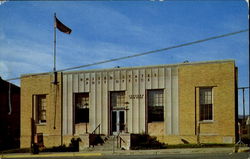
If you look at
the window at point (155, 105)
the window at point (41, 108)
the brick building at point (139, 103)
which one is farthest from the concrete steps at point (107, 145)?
the window at point (41, 108)

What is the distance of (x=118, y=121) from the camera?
34.6 metres

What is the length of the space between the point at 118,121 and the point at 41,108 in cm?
749

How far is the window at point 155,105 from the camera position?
33.4 meters

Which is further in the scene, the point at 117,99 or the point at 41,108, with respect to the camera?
the point at 41,108

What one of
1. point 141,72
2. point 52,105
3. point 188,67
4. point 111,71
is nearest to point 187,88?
point 188,67

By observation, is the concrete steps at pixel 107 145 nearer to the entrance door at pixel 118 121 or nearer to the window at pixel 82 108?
the entrance door at pixel 118 121

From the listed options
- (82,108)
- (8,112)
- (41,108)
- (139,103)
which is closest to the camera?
(139,103)

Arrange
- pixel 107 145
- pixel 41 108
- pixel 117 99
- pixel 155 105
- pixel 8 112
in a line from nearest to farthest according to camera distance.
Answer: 1. pixel 107 145
2. pixel 155 105
3. pixel 117 99
4. pixel 41 108
5. pixel 8 112

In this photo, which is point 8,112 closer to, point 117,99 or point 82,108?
point 82,108

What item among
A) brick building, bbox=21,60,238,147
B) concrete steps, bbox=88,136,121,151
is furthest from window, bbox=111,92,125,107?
concrete steps, bbox=88,136,121,151

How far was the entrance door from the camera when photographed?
34.4 metres

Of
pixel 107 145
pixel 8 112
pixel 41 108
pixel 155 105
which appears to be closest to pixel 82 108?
pixel 41 108

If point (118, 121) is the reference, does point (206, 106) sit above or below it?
above

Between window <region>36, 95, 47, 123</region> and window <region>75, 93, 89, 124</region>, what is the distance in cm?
323
